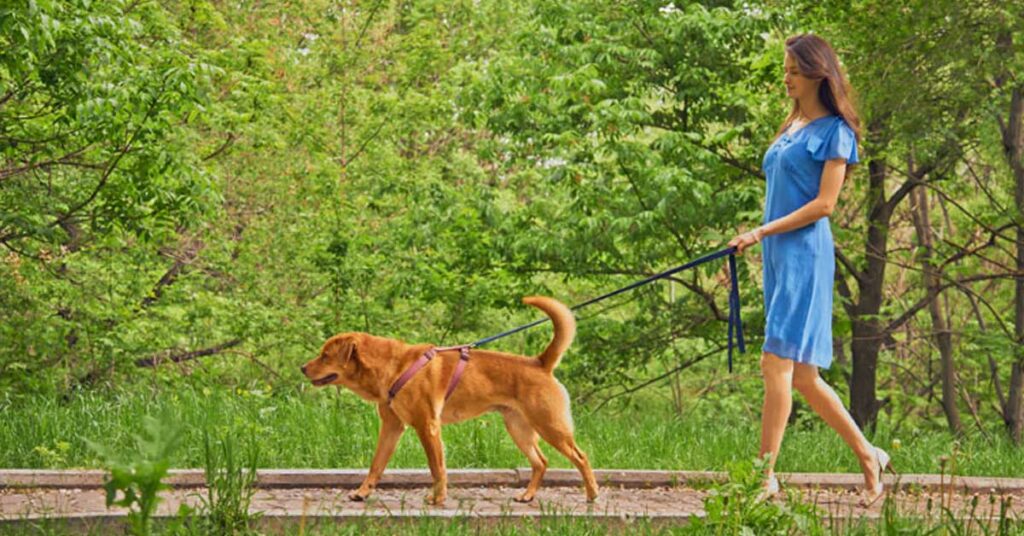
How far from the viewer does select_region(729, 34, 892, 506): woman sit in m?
6.45

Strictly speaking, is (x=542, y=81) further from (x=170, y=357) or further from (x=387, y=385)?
(x=387, y=385)

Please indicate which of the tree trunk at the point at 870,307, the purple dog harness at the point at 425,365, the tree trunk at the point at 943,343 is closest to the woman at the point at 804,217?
the purple dog harness at the point at 425,365

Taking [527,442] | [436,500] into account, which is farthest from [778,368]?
[436,500]

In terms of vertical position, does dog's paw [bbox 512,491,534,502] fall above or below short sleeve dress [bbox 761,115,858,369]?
below

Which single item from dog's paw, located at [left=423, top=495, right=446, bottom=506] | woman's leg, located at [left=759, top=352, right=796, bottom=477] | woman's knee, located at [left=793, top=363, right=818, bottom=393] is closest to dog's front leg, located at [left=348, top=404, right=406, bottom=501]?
dog's paw, located at [left=423, top=495, right=446, bottom=506]

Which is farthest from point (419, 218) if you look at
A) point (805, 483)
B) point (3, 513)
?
point (3, 513)

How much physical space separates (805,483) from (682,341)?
29.1 ft

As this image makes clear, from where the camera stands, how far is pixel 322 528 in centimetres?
522

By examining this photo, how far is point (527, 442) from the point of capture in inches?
268

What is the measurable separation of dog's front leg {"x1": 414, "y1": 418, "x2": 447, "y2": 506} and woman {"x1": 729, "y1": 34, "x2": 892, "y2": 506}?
67.7 inches

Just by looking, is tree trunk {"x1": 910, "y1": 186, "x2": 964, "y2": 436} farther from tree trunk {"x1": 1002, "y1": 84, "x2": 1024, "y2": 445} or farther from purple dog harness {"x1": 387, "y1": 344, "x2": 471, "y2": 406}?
purple dog harness {"x1": 387, "y1": 344, "x2": 471, "y2": 406}

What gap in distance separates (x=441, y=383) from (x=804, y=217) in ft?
6.76

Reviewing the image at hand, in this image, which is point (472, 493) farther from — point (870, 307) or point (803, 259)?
point (870, 307)

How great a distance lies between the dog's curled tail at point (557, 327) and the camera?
6.17 metres
